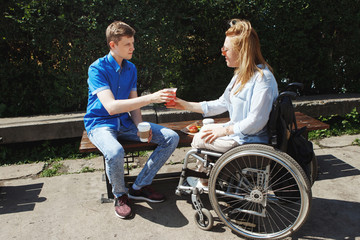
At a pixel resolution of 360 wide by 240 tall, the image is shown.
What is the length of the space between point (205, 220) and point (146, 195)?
717 mm

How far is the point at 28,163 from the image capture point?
446cm

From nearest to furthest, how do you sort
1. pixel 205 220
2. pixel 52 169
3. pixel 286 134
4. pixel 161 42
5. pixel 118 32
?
pixel 286 134
pixel 205 220
pixel 118 32
pixel 52 169
pixel 161 42

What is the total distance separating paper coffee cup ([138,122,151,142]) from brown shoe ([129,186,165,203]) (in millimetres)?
558

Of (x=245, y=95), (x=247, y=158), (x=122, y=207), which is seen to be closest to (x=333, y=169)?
(x=247, y=158)

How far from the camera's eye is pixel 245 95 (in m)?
2.70

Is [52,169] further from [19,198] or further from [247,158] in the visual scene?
[247,158]

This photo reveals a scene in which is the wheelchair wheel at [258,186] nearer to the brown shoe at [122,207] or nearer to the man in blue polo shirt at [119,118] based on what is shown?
the man in blue polo shirt at [119,118]

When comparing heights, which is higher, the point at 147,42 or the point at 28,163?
the point at 147,42

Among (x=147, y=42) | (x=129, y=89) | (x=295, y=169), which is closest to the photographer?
(x=295, y=169)

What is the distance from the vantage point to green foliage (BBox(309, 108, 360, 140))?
5.05 meters

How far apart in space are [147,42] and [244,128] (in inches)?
105

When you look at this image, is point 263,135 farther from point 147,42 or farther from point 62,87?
point 62,87

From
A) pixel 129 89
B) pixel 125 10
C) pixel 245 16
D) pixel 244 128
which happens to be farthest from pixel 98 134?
pixel 245 16

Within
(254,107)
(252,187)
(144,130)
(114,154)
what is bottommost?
(252,187)
